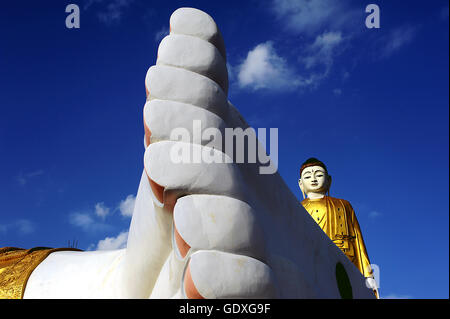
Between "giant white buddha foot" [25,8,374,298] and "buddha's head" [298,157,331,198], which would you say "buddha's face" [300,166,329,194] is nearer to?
"buddha's head" [298,157,331,198]

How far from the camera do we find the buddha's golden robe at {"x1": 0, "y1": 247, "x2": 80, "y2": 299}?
255 centimetres

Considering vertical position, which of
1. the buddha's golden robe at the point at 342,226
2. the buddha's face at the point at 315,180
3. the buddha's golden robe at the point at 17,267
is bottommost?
the buddha's golden robe at the point at 17,267

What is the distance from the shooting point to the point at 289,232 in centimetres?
237

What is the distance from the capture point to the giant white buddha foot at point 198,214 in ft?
5.56

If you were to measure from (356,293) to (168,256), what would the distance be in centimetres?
148

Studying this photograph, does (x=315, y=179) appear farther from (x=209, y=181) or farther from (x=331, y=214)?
(x=209, y=181)

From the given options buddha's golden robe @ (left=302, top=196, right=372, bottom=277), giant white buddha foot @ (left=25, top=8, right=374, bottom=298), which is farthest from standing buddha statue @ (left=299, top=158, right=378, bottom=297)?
giant white buddha foot @ (left=25, top=8, right=374, bottom=298)

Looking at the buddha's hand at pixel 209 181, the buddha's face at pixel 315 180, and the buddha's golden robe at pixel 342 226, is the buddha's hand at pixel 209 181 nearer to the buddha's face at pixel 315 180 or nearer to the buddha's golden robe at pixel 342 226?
the buddha's golden robe at pixel 342 226

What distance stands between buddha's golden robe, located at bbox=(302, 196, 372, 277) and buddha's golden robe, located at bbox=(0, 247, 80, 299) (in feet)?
13.8

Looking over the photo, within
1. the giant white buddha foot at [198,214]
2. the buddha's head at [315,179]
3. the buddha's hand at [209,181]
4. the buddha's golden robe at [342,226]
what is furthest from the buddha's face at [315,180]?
the buddha's hand at [209,181]

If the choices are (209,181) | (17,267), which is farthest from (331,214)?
(209,181)

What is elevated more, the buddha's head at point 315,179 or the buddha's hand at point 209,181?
the buddha's head at point 315,179

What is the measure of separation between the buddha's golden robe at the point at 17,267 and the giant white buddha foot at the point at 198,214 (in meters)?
0.07
